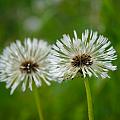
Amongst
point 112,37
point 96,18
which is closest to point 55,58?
point 112,37

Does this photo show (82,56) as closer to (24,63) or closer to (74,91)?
(24,63)

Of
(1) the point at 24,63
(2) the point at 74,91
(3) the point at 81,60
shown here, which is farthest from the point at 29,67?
(2) the point at 74,91

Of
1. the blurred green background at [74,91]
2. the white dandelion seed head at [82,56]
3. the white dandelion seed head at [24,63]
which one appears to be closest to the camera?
the white dandelion seed head at [82,56]

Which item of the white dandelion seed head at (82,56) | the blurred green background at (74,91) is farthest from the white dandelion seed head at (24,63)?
the blurred green background at (74,91)

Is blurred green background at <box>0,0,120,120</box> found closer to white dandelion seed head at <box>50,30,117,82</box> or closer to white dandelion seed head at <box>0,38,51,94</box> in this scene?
white dandelion seed head at <box>0,38,51,94</box>

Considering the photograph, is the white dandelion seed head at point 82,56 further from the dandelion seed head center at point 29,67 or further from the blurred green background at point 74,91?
the blurred green background at point 74,91

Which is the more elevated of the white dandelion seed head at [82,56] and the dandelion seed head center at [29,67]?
the dandelion seed head center at [29,67]
